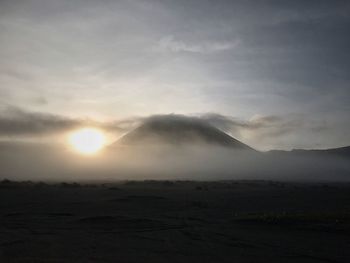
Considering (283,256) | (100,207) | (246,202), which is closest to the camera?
(283,256)

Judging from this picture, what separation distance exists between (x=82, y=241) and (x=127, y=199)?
69.9ft

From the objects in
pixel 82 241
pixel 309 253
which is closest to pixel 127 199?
pixel 82 241

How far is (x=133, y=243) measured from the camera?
2039 centimetres

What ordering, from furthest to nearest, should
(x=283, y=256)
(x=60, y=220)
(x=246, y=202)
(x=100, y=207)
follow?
(x=246, y=202) → (x=100, y=207) → (x=60, y=220) → (x=283, y=256)

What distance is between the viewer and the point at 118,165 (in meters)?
189

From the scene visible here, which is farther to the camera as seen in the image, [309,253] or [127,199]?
[127,199]

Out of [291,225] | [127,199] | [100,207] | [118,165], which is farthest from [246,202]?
[118,165]

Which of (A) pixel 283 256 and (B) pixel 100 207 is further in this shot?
(B) pixel 100 207

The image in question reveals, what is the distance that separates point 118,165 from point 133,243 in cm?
16992

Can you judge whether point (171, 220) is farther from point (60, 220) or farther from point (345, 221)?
point (345, 221)

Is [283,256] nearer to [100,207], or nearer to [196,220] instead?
[196,220]

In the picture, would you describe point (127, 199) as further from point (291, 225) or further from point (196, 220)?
point (291, 225)

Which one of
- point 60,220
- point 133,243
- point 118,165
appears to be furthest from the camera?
point 118,165

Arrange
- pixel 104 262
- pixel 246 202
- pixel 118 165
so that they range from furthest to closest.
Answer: pixel 118 165, pixel 246 202, pixel 104 262
